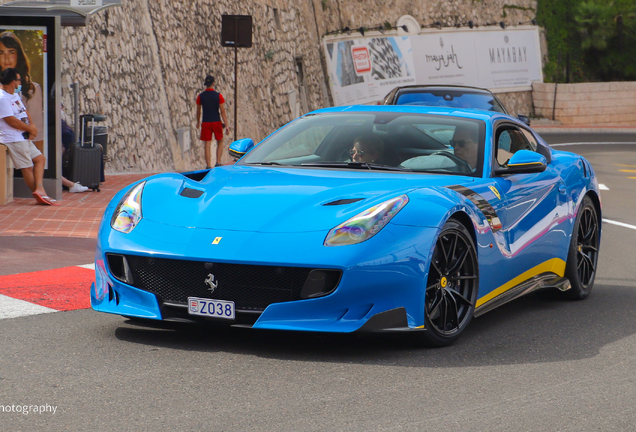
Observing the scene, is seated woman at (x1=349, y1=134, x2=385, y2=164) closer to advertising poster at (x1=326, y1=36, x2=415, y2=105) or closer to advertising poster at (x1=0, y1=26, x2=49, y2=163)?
advertising poster at (x1=0, y1=26, x2=49, y2=163)

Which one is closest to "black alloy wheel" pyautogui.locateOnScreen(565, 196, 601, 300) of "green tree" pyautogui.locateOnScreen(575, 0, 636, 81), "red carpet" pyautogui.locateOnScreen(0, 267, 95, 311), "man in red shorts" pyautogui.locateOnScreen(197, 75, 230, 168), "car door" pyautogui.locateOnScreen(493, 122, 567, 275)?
"car door" pyautogui.locateOnScreen(493, 122, 567, 275)

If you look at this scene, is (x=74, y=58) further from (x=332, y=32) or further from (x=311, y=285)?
(x=332, y=32)

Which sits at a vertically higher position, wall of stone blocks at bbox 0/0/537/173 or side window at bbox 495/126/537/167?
wall of stone blocks at bbox 0/0/537/173

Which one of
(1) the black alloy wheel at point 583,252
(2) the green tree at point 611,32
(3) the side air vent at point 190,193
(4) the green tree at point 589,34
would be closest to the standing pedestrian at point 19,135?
(3) the side air vent at point 190,193

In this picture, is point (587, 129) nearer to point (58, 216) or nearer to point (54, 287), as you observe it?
point (58, 216)

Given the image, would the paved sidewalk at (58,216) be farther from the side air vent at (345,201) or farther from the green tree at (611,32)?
the green tree at (611,32)

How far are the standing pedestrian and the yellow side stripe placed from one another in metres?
7.63

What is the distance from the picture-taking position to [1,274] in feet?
23.4

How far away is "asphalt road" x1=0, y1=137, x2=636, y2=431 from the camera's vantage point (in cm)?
362

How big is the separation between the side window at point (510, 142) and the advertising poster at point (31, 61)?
25.4 ft

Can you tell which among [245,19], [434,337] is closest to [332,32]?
[245,19]

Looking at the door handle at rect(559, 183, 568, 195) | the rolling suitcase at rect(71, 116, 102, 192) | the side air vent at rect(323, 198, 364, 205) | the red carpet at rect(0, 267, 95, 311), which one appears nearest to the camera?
the side air vent at rect(323, 198, 364, 205)

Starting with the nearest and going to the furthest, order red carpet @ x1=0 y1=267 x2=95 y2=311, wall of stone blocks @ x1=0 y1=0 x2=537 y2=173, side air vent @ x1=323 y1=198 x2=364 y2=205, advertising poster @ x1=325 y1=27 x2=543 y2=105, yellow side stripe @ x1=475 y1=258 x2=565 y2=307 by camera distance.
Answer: side air vent @ x1=323 y1=198 x2=364 y2=205, yellow side stripe @ x1=475 y1=258 x2=565 y2=307, red carpet @ x1=0 y1=267 x2=95 y2=311, wall of stone blocks @ x1=0 y1=0 x2=537 y2=173, advertising poster @ x1=325 y1=27 x2=543 y2=105

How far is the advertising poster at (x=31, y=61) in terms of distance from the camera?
1236 centimetres
